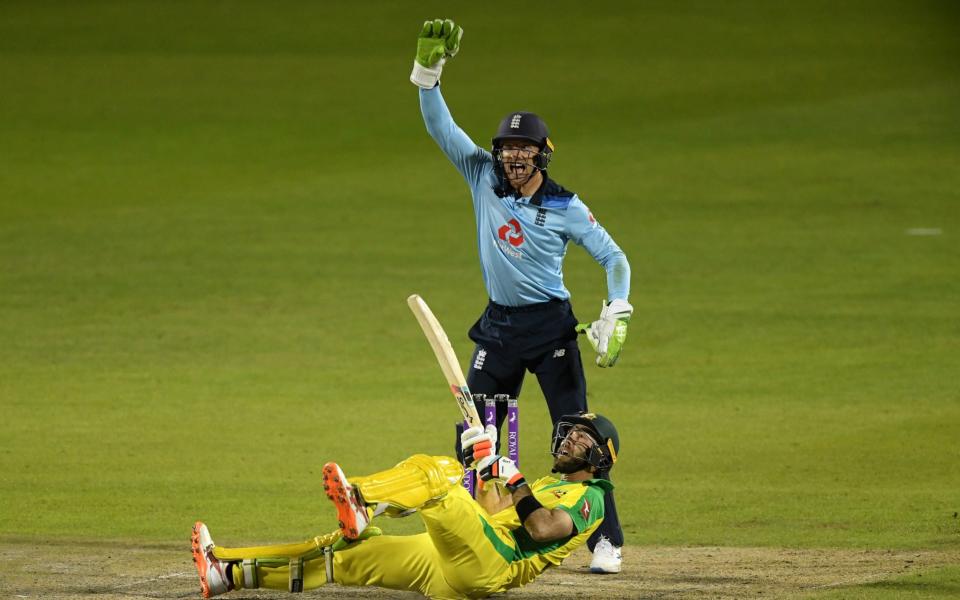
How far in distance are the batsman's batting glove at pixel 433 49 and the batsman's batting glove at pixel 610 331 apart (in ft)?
5.67

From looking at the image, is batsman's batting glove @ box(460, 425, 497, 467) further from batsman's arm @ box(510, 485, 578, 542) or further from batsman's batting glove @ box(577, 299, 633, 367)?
batsman's batting glove @ box(577, 299, 633, 367)

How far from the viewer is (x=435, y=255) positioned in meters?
21.1

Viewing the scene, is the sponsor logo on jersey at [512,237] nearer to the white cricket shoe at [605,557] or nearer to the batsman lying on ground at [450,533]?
the batsman lying on ground at [450,533]

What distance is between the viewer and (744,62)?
33.9m

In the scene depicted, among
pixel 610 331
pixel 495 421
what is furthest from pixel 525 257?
pixel 495 421

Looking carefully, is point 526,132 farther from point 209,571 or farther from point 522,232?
point 209,571

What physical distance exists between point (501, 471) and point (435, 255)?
1320cm

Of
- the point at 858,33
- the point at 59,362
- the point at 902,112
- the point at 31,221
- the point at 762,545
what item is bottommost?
the point at 762,545

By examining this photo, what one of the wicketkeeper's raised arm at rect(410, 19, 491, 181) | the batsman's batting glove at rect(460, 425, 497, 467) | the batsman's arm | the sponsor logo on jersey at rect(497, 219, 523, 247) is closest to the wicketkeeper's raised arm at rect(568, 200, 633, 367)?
the sponsor logo on jersey at rect(497, 219, 523, 247)

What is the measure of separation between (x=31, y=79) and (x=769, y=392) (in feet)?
69.5

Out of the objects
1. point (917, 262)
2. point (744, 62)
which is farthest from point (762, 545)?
point (744, 62)

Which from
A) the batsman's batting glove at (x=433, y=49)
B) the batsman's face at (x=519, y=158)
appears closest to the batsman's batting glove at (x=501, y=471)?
the batsman's face at (x=519, y=158)

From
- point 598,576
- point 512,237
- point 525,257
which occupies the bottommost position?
point 598,576

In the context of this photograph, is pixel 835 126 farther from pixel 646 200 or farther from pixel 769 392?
pixel 769 392
